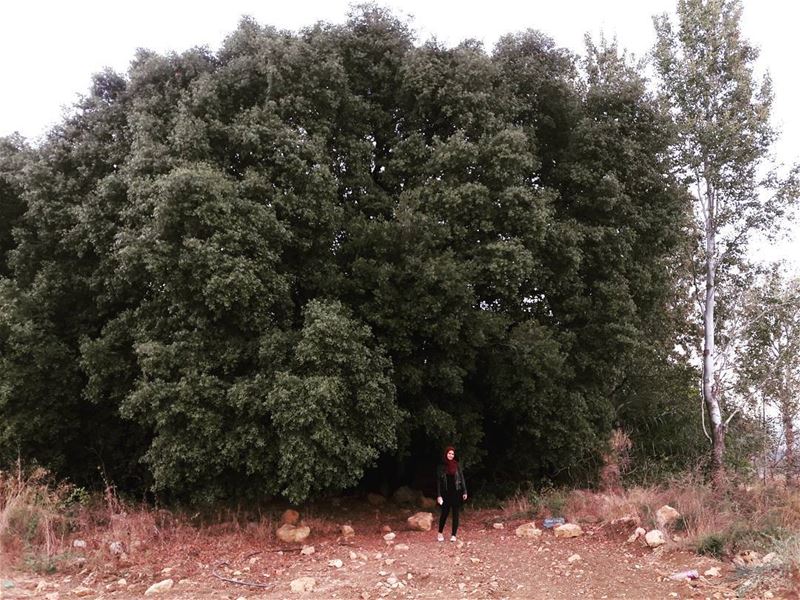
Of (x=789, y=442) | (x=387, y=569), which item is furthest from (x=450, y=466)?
(x=789, y=442)

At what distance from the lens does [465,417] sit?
477 inches

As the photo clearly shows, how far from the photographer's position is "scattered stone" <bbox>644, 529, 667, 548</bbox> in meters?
8.66

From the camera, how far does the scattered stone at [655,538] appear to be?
8.66 metres

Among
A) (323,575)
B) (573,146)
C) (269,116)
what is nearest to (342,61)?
(269,116)

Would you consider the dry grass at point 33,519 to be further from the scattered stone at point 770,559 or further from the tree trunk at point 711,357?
the tree trunk at point 711,357

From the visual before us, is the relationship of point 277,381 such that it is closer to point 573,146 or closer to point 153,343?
point 153,343

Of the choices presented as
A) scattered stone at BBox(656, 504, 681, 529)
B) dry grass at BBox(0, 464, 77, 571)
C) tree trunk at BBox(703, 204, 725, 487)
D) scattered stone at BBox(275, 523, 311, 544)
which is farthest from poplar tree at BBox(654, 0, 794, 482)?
dry grass at BBox(0, 464, 77, 571)

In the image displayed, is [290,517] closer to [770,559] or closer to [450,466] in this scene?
[450,466]

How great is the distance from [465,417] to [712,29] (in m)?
11.0

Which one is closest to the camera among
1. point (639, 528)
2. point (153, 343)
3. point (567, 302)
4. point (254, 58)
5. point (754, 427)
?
point (639, 528)

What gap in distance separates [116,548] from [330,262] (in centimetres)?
581


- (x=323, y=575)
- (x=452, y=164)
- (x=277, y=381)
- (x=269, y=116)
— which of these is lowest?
(x=323, y=575)

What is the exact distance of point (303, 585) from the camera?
7730mm

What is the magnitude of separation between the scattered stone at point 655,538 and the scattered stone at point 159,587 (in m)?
6.65
